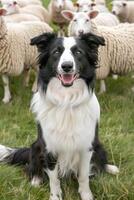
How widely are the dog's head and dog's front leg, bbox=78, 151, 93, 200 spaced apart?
0.68 metres

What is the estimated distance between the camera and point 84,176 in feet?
12.0

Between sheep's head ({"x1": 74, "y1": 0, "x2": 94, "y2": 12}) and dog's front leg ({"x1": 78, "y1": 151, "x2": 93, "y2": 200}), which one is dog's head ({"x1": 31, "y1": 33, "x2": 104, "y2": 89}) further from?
sheep's head ({"x1": 74, "y1": 0, "x2": 94, "y2": 12})

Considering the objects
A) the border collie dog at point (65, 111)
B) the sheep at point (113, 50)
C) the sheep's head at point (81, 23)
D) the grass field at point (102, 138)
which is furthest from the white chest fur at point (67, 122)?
the sheep's head at point (81, 23)

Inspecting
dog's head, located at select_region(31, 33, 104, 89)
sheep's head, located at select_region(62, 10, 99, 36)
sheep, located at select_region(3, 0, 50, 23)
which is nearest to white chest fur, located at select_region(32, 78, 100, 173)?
dog's head, located at select_region(31, 33, 104, 89)

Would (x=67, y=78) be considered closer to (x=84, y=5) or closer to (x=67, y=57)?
(x=67, y=57)

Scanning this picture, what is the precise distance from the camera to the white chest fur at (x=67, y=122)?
3.38 metres

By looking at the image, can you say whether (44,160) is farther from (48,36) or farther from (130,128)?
(130,128)

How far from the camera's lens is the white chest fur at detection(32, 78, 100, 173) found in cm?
338

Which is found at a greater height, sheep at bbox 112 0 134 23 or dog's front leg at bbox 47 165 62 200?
sheep at bbox 112 0 134 23

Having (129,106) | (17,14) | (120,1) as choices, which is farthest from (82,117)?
(120,1)

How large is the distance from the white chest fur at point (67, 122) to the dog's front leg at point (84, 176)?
0.29 ft

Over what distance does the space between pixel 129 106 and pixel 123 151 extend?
1680 millimetres

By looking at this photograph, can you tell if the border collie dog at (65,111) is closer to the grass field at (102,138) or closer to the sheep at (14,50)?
the grass field at (102,138)

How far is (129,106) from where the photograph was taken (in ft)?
19.2
